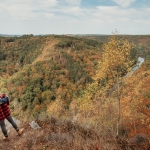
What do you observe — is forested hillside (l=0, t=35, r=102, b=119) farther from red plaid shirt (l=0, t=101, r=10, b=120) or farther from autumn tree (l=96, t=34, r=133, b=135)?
red plaid shirt (l=0, t=101, r=10, b=120)

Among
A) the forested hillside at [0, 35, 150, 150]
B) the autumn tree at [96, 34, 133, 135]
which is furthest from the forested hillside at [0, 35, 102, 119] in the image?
the autumn tree at [96, 34, 133, 135]

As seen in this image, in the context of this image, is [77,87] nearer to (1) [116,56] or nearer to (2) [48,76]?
(2) [48,76]

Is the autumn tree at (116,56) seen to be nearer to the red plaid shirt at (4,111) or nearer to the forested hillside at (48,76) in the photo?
the red plaid shirt at (4,111)

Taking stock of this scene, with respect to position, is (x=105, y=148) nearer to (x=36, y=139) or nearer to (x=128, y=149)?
(x=128, y=149)

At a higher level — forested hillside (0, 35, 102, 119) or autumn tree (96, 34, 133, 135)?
autumn tree (96, 34, 133, 135)

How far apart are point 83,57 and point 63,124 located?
95.8 m

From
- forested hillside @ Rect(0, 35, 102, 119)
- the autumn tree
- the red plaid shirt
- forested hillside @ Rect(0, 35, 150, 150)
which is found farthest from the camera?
forested hillside @ Rect(0, 35, 102, 119)

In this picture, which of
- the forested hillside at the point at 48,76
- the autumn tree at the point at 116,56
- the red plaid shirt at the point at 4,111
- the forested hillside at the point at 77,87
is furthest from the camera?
the forested hillside at the point at 48,76

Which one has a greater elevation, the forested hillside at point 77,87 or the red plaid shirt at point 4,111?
the red plaid shirt at point 4,111

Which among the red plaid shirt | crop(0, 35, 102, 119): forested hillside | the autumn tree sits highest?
the autumn tree

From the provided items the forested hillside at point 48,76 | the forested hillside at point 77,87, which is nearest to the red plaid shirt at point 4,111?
the forested hillside at point 77,87

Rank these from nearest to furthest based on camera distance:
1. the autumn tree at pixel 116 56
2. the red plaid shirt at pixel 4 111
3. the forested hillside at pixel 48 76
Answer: the red plaid shirt at pixel 4 111, the autumn tree at pixel 116 56, the forested hillside at pixel 48 76

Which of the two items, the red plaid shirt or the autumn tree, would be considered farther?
the autumn tree

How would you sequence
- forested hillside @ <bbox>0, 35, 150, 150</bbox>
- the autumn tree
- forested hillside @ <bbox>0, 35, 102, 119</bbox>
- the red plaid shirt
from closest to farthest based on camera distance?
the red plaid shirt
the autumn tree
forested hillside @ <bbox>0, 35, 150, 150</bbox>
forested hillside @ <bbox>0, 35, 102, 119</bbox>
